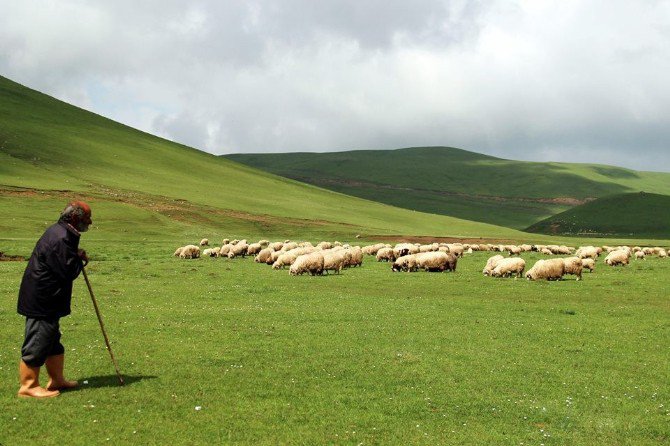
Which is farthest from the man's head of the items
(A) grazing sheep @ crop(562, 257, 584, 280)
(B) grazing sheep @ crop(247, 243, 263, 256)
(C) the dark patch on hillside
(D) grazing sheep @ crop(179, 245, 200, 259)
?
(B) grazing sheep @ crop(247, 243, 263, 256)

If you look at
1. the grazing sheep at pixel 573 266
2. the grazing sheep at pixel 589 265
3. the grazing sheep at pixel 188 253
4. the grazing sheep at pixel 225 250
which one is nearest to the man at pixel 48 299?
the grazing sheep at pixel 573 266

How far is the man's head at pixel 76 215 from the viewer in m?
11.0

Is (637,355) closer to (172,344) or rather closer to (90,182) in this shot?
(172,344)

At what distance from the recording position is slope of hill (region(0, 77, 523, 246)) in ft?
232

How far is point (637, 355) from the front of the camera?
1478cm

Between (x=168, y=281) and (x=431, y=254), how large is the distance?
1595cm

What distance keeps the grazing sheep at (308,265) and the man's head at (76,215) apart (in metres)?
21.8

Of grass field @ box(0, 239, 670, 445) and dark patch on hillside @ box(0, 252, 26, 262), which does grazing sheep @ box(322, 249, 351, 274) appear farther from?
dark patch on hillside @ box(0, 252, 26, 262)

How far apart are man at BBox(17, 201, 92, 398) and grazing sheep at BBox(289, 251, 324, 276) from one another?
21911 mm

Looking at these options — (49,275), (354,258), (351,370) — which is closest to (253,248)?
(354,258)

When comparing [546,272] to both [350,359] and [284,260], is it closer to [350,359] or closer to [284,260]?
[284,260]

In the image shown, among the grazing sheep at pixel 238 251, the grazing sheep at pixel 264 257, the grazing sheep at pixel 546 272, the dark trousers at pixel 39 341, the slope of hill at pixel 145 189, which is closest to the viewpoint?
the dark trousers at pixel 39 341

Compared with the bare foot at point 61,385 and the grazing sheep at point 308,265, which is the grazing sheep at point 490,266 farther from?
the bare foot at point 61,385

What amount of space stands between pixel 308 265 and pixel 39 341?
22.8 m
